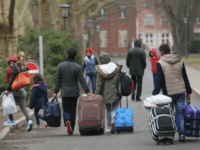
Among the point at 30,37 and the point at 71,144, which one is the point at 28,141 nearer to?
the point at 71,144

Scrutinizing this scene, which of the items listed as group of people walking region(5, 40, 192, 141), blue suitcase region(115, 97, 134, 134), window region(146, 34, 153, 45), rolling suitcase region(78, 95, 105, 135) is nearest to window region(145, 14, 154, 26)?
window region(146, 34, 153, 45)

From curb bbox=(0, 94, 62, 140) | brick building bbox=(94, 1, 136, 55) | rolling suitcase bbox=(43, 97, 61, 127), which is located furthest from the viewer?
brick building bbox=(94, 1, 136, 55)

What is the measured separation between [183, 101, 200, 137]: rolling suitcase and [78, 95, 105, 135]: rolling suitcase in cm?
164

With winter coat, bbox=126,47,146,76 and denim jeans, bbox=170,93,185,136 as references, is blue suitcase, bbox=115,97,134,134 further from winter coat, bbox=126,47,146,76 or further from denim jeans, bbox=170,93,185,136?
winter coat, bbox=126,47,146,76

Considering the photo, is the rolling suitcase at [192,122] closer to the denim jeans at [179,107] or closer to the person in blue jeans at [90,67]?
the denim jeans at [179,107]

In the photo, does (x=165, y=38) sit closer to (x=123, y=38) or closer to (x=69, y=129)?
(x=123, y=38)

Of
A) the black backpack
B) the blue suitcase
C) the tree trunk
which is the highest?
the tree trunk

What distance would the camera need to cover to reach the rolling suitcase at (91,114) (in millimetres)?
7445

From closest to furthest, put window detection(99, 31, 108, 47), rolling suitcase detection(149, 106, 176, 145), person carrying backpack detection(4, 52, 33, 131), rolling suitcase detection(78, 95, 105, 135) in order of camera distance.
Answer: rolling suitcase detection(149, 106, 176, 145), rolling suitcase detection(78, 95, 105, 135), person carrying backpack detection(4, 52, 33, 131), window detection(99, 31, 108, 47)

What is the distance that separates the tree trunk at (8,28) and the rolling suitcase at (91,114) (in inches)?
238

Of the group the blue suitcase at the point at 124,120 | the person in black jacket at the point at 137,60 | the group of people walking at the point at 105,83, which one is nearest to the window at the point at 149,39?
the person in black jacket at the point at 137,60

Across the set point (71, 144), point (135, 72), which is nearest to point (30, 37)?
point (135, 72)

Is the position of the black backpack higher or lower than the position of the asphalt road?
higher

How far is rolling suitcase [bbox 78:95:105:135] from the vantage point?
7.45 metres
